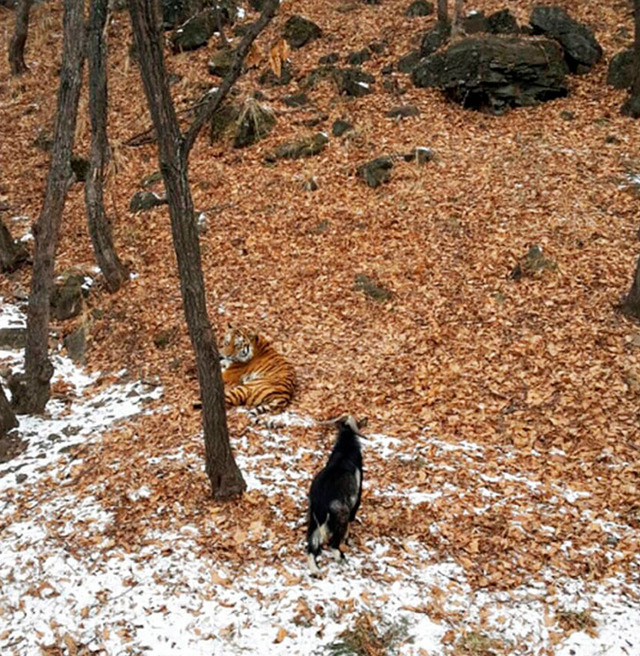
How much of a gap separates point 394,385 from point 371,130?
7953 millimetres

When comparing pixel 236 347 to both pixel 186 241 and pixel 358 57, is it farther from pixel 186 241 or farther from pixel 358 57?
pixel 358 57

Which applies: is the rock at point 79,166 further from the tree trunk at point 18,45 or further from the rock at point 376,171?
the rock at point 376,171

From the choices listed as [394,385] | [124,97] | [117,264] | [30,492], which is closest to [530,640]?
[394,385]

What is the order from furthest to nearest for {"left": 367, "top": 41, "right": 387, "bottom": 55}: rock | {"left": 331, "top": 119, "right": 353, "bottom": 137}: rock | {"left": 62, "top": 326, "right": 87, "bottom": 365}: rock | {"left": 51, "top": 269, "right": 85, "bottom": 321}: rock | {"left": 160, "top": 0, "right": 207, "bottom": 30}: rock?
1. {"left": 160, "top": 0, "right": 207, "bottom": 30}: rock
2. {"left": 367, "top": 41, "right": 387, "bottom": 55}: rock
3. {"left": 331, "top": 119, "right": 353, "bottom": 137}: rock
4. {"left": 51, "top": 269, "right": 85, "bottom": 321}: rock
5. {"left": 62, "top": 326, "right": 87, "bottom": 365}: rock

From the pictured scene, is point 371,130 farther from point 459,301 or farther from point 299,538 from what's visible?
point 299,538

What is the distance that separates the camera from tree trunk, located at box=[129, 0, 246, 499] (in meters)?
4.87

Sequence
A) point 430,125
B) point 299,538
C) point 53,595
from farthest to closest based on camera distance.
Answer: point 430,125 → point 299,538 → point 53,595

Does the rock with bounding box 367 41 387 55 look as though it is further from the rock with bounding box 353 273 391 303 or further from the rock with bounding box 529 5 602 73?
the rock with bounding box 353 273 391 303

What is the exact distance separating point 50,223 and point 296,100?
9505 mm

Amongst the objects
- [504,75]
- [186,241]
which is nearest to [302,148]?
[504,75]

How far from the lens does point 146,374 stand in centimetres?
910

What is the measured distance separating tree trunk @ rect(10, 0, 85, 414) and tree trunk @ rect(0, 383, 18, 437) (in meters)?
0.39

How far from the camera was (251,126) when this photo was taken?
48.0 ft

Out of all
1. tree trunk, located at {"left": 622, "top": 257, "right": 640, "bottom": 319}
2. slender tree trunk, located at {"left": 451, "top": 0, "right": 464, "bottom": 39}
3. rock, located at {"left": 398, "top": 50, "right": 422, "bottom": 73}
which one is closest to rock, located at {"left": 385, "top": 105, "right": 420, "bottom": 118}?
rock, located at {"left": 398, "top": 50, "right": 422, "bottom": 73}
